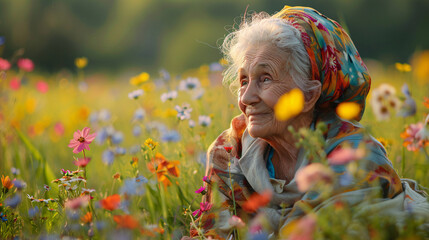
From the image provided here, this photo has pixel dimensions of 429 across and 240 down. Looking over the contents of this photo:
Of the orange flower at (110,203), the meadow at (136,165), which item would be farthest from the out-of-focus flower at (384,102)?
the orange flower at (110,203)

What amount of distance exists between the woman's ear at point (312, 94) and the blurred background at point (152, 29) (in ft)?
39.1

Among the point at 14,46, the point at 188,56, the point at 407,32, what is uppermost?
the point at 14,46

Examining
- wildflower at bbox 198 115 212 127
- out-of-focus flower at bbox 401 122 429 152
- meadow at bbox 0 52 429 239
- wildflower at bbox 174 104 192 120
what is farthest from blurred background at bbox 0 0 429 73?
out-of-focus flower at bbox 401 122 429 152

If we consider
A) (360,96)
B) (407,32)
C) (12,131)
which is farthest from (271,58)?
(407,32)

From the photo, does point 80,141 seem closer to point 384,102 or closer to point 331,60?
point 331,60

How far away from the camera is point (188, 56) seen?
56.9ft

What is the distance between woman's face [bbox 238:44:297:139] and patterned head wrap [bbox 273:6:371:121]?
15 cm

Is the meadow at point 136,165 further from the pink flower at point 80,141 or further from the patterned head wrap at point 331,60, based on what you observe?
the patterned head wrap at point 331,60

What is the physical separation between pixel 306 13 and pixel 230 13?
51.9ft

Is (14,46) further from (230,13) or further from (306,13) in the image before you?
(306,13)

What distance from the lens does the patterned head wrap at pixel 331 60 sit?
90.4 inches

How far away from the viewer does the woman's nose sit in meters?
2.31

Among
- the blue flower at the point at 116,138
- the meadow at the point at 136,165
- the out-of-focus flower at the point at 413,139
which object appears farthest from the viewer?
the blue flower at the point at 116,138

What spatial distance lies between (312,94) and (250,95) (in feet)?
1.00
